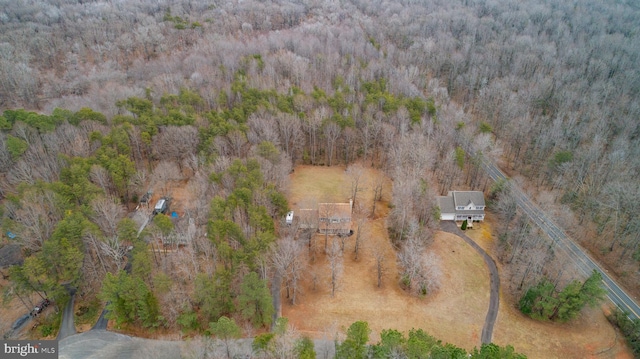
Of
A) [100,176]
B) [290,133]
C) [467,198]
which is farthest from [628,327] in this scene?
[100,176]

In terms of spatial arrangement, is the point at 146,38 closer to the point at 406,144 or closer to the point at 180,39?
the point at 180,39

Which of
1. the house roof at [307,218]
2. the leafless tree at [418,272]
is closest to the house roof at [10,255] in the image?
the house roof at [307,218]

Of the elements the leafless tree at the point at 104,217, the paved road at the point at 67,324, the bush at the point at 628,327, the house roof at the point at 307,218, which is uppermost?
the leafless tree at the point at 104,217

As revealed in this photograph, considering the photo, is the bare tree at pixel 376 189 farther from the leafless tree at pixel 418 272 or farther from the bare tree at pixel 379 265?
the leafless tree at pixel 418 272

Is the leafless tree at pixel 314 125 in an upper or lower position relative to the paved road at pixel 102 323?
upper

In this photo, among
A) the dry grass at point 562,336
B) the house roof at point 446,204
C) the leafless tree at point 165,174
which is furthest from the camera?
the leafless tree at point 165,174

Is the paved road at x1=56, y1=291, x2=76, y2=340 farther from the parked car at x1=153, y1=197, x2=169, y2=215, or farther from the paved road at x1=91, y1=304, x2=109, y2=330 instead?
the parked car at x1=153, y1=197, x2=169, y2=215

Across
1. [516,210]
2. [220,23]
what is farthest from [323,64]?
[516,210]
